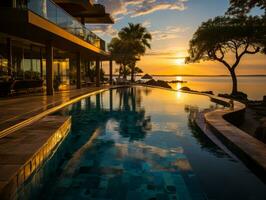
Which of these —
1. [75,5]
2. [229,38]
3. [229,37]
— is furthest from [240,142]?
[229,38]

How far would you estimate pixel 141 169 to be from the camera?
573 centimetres

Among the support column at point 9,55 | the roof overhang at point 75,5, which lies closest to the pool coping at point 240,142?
the support column at point 9,55

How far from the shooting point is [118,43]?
1873 inches

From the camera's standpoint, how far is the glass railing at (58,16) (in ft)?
38.3

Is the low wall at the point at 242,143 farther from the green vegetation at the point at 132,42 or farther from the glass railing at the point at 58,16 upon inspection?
the green vegetation at the point at 132,42

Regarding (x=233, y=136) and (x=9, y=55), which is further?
(x=9, y=55)

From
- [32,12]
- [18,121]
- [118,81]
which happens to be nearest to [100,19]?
[118,81]

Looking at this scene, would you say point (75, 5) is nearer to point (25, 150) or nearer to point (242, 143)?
point (25, 150)

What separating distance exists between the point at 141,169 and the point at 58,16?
11.0m

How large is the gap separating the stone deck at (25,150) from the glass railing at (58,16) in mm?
5880

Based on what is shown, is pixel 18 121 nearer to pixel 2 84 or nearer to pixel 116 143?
pixel 116 143

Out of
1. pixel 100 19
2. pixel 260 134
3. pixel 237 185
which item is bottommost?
pixel 237 185

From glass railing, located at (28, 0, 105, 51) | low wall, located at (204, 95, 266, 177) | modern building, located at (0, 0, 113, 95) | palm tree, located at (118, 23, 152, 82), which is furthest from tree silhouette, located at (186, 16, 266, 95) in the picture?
low wall, located at (204, 95, 266, 177)

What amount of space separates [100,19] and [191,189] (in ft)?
83.7
